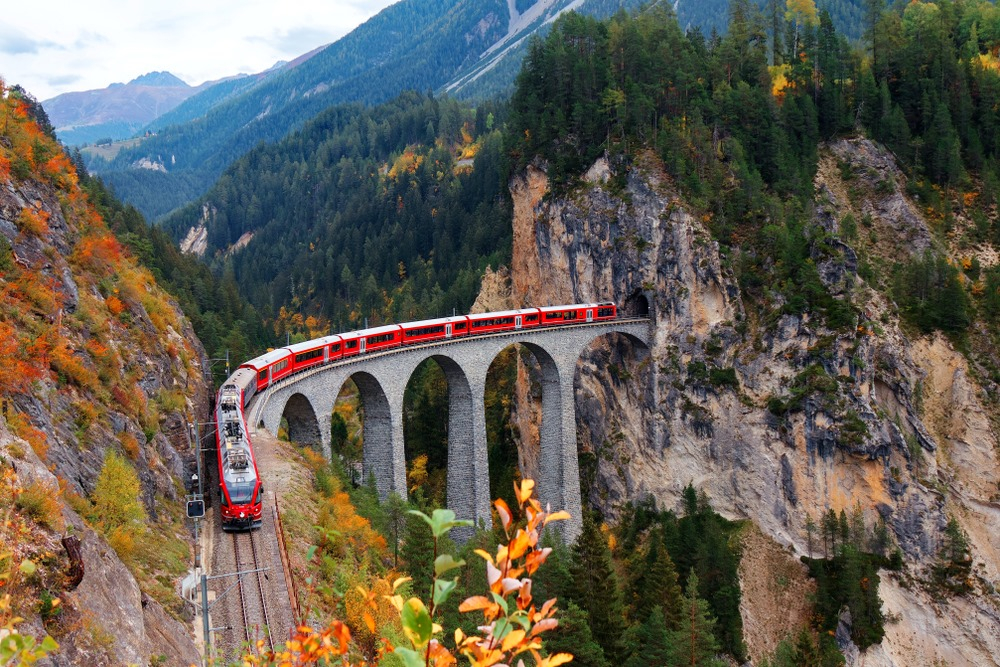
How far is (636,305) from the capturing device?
59250 millimetres

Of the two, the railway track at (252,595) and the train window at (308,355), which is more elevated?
the train window at (308,355)

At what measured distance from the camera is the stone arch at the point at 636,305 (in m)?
58.5

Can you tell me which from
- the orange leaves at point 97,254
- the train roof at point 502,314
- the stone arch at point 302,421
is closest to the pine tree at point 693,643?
the stone arch at point 302,421

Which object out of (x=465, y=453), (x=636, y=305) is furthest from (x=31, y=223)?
(x=636, y=305)

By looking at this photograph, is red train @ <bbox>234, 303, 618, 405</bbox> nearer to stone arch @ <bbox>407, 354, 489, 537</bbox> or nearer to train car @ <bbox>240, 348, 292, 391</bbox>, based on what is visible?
train car @ <bbox>240, 348, 292, 391</bbox>

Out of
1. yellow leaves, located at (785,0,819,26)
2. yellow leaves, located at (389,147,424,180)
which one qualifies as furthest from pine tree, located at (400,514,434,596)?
yellow leaves, located at (389,147,424,180)

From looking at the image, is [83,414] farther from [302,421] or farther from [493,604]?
[493,604]

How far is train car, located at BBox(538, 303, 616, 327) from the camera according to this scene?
5209 centimetres

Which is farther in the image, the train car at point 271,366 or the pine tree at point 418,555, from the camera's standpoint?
the train car at point 271,366

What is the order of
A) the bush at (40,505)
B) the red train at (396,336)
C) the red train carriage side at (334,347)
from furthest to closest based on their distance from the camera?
the red train carriage side at (334,347), the red train at (396,336), the bush at (40,505)

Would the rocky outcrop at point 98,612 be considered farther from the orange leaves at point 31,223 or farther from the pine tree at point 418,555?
the orange leaves at point 31,223

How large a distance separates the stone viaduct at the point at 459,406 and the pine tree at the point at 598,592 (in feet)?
35.3

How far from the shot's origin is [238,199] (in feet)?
617

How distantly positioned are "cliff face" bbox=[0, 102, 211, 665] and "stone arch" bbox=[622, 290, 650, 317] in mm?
31256
